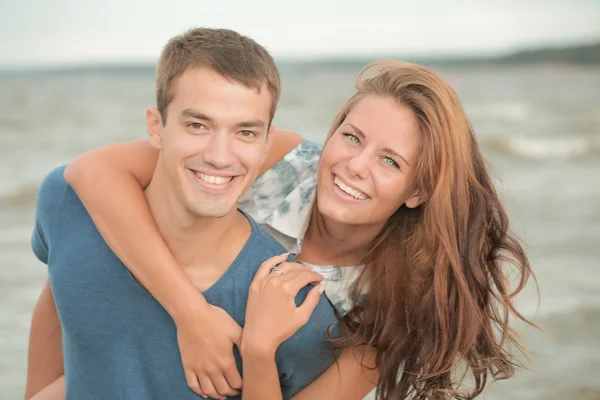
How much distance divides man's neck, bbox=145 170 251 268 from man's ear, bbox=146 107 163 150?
12cm

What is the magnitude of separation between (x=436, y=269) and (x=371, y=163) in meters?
0.41

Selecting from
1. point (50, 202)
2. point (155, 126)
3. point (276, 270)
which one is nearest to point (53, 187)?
point (50, 202)

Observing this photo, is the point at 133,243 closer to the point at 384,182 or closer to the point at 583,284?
the point at 384,182

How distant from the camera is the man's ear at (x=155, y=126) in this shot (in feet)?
8.05

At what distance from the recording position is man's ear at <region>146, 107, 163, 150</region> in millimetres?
2453

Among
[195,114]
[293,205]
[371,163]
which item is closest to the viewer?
[195,114]

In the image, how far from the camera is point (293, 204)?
3.08 metres

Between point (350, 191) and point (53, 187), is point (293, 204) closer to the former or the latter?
point (350, 191)

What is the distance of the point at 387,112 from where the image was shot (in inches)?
113

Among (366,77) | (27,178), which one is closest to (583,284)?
(366,77)

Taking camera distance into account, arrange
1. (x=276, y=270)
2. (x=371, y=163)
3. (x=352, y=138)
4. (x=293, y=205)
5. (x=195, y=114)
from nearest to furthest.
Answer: (x=195, y=114) → (x=276, y=270) → (x=371, y=163) → (x=352, y=138) → (x=293, y=205)

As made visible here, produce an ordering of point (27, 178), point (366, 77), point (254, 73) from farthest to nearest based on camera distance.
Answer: point (27, 178) < point (366, 77) < point (254, 73)

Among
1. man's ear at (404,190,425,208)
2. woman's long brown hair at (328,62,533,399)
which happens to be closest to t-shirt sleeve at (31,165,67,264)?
woman's long brown hair at (328,62,533,399)

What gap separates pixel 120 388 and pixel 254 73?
0.99m
